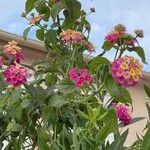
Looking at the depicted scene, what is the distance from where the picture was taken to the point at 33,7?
2914 mm

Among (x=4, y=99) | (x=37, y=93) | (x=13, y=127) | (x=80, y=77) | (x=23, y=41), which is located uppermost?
(x=80, y=77)

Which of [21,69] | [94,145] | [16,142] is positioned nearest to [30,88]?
[21,69]

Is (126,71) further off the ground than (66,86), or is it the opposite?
(126,71)

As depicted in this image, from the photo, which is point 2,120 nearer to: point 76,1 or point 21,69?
point 21,69

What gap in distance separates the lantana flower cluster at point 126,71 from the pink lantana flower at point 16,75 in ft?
1.56

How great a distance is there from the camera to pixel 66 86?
2.40 metres

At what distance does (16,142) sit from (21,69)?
40cm

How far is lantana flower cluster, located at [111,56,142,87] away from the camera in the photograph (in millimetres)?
2114

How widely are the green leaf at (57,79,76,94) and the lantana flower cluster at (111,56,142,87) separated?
11.0 inches

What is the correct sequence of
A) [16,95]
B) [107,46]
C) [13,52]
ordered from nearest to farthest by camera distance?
[16,95] → [107,46] → [13,52]

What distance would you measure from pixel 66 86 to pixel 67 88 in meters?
0.02

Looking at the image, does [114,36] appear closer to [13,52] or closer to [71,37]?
[71,37]

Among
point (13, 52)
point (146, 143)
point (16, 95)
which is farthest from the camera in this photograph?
point (13, 52)

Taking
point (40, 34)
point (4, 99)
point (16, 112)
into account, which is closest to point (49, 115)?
point (16, 112)
